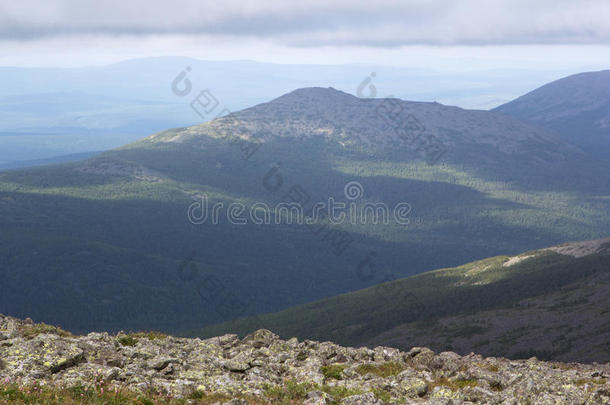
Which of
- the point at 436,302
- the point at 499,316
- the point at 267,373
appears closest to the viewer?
the point at 267,373

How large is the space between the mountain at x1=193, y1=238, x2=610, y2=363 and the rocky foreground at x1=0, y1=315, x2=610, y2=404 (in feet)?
195

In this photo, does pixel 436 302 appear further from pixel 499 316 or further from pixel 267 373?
pixel 267 373

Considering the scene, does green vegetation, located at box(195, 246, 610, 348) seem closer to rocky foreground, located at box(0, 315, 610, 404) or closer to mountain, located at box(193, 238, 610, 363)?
mountain, located at box(193, 238, 610, 363)

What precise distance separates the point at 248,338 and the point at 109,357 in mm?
11925

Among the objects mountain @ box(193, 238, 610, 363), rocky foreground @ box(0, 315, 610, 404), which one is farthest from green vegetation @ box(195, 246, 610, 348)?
rocky foreground @ box(0, 315, 610, 404)

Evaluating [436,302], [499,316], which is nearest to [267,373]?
[499,316]

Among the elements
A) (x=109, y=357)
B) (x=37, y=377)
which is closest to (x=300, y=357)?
(x=109, y=357)

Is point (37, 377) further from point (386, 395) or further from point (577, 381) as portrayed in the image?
point (577, 381)

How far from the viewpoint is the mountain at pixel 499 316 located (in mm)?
100088

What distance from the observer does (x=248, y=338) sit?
36031mm

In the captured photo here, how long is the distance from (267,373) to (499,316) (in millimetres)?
119969

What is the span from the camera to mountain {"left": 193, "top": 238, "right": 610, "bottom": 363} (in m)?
100

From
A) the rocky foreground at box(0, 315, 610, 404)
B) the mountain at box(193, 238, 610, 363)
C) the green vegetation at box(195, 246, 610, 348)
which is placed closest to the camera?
the rocky foreground at box(0, 315, 610, 404)

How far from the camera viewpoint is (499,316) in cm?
13362
